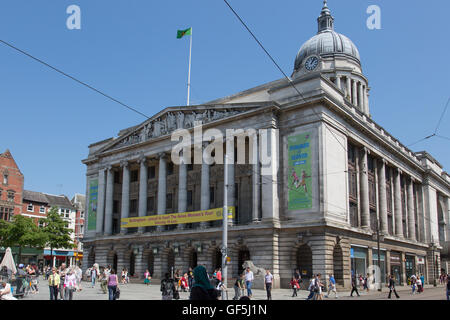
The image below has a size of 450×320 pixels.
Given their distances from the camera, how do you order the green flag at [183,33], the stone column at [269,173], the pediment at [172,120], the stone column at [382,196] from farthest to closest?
the green flag at [183,33], the stone column at [382,196], the pediment at [172,120], the stone column at [269,173]

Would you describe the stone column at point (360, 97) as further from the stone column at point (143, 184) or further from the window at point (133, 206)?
the window at point (133, 206)

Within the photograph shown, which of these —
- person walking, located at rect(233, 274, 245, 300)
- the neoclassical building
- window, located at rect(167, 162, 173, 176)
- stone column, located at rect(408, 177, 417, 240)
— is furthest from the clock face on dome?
person walking, located at rect(233, 274, 245, 300)

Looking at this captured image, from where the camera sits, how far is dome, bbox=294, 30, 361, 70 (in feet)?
247

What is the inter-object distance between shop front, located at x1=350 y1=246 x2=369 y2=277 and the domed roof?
3961 centimetres

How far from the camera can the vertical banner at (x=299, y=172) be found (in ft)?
133

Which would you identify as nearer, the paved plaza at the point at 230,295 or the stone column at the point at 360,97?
the paved plaza at the point at 230,295

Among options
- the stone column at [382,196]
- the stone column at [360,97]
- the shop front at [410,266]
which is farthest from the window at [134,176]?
the stone column at [360,97]

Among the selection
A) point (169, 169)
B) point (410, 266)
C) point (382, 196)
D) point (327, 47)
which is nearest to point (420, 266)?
point (410, 266)

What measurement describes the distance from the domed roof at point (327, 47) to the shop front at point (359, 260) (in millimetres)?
39607

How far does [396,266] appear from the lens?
52062 millimetres

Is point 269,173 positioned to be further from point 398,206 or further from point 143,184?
point 398,206

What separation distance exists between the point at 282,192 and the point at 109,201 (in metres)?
26.2

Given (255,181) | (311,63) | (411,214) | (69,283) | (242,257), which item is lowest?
(69,283)

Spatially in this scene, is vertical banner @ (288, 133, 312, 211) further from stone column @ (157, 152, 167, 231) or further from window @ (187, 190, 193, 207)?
stone column @ (157, 152, 167, 231)
